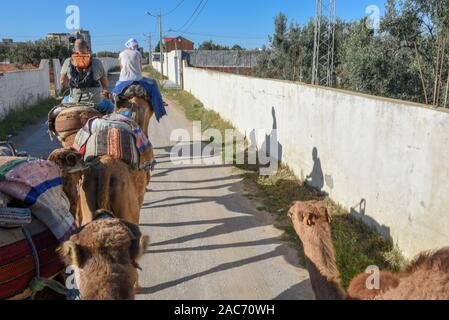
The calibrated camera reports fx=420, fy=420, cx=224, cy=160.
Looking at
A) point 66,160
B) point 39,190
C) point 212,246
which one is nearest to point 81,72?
point 212,246

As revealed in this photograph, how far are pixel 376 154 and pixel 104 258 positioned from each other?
4.14 m

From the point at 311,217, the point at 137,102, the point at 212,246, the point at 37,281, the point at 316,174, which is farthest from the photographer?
the point at 137,102

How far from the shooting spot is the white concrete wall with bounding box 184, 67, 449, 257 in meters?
4.31

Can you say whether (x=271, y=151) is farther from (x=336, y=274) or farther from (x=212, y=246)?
(x=336, y=274)

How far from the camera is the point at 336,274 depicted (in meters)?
1.96

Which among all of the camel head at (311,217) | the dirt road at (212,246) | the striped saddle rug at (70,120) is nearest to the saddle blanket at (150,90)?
the dirt road at (212,246)

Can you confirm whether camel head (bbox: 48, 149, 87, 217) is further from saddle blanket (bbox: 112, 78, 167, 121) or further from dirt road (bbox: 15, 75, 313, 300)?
saddle blanket (bbox: 112, 78, 167, 121)

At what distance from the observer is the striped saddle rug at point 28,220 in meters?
2.14

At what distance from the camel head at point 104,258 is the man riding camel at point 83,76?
4.82 m

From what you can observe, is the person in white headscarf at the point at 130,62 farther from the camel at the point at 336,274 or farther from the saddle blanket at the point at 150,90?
the camel at the point at 336,274

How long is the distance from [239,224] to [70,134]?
2753 millimetres

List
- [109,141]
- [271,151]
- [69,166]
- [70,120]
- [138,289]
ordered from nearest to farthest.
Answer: [69,166]
[109,141]
[138,289]
[70,120]
[271,151]

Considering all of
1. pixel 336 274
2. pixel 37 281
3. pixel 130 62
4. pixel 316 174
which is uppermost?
pixel 130 62

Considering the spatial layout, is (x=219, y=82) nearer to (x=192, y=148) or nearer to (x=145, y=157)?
(x=192, y=148)
